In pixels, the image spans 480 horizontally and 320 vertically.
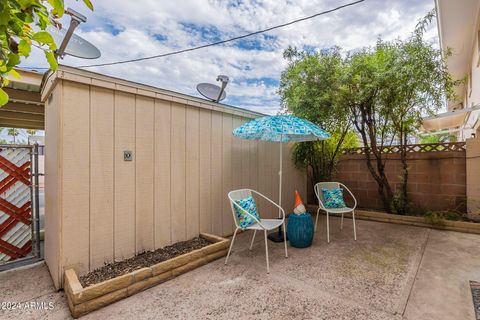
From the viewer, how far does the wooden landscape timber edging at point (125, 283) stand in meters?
2.04

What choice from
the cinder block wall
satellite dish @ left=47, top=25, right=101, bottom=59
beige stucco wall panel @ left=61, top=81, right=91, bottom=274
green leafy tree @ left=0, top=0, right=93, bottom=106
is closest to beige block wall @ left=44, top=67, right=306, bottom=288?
beige stucco wall panel @ left=61, top=81, right=91, bottom=274

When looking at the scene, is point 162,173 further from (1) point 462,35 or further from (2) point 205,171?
(1) point 462,35

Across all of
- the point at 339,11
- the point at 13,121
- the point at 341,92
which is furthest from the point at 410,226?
the point at 13,121

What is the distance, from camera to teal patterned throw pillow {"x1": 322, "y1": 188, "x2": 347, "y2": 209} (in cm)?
404

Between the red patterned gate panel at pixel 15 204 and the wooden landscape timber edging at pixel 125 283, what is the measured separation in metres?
1.57

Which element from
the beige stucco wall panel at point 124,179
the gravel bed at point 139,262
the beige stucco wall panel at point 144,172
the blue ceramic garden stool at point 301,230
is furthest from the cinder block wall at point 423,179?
the beige stucco wall panel at point 124,179

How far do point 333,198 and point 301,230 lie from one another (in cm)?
99

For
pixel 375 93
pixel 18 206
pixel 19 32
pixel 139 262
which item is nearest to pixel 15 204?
pixel 18 206

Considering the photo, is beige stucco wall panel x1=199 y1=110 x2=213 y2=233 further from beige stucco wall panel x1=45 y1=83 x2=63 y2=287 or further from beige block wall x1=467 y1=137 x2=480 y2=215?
beige block wall x1=467 y1=137 x2=480 y2=215

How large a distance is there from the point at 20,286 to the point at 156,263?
55.9 inches

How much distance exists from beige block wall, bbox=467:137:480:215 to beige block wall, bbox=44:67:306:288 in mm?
4541

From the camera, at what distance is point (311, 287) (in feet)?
8.04

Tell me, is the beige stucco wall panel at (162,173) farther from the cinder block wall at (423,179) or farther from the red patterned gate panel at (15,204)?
the cinder block wall at (423,179)

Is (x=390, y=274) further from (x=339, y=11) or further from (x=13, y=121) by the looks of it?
(x=13, y=121)
